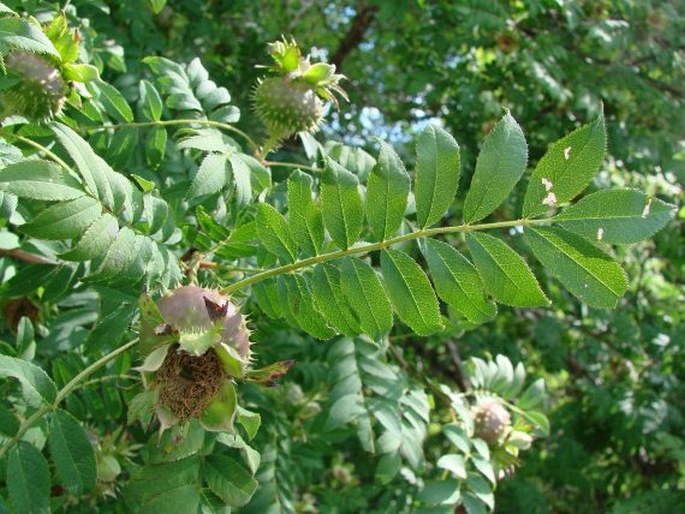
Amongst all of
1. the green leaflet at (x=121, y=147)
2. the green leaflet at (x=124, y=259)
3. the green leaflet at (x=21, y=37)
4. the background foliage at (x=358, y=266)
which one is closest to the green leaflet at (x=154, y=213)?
the background foliage at (x=358, y=266)

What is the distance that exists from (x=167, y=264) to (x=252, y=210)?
475mm

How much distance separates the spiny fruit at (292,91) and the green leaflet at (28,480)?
1013 millimetres

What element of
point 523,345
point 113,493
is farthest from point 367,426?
point 523,345

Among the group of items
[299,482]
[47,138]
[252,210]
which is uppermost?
[47,138]

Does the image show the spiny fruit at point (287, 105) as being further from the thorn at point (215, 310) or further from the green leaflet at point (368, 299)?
the thorn at point (215, 310)

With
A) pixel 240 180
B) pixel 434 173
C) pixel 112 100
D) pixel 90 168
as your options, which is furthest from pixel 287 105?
pixel 90 168

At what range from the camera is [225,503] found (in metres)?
1.65

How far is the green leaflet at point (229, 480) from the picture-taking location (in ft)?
5.40

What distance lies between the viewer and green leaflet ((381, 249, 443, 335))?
60.2 inches

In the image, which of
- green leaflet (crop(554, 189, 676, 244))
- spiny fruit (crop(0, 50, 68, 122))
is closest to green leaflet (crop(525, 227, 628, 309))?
green leaflet (crop(554, 189, 676, 244))

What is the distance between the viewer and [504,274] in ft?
4.97

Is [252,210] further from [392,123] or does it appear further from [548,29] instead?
[392,123]

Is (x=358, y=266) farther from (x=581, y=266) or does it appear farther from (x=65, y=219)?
(x=65, y=219)

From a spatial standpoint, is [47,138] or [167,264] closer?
[167,264]
